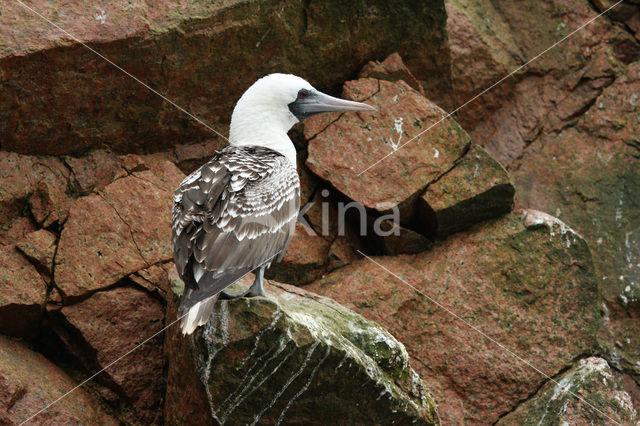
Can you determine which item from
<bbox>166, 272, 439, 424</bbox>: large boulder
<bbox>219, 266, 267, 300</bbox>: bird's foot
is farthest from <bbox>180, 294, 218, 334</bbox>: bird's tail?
<bbox>219, 266, 267, 300</bbox>: bird's foot

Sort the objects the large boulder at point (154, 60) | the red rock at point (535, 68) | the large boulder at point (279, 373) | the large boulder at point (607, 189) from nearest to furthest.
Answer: the large boulder at point (279, 373), the large boulder at point (154, 60), the large boulder at point (607, 189), the red rock at point (535, 68)

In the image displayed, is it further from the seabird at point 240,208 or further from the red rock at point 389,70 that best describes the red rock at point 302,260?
the red rock at point 389,70

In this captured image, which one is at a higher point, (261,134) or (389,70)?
(389,70)

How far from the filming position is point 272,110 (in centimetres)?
728

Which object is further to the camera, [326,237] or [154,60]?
A: [326,237]

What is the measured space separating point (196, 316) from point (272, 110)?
2.51 m

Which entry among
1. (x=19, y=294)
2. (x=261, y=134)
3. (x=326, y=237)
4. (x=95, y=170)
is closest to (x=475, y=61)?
(x=326, y=237)

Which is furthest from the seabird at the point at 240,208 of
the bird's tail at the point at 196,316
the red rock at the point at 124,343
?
the red rock at the point at 124,343

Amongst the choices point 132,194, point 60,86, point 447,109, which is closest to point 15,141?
point 60,86

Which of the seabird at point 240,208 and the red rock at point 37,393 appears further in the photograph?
the red rock at point 37,393

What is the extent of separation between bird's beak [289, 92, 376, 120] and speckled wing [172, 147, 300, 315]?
32.8 inches

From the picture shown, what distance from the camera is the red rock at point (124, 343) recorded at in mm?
7293

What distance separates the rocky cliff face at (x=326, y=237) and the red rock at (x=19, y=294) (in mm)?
18

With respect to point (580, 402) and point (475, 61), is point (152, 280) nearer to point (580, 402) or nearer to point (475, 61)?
point (580, 402)
